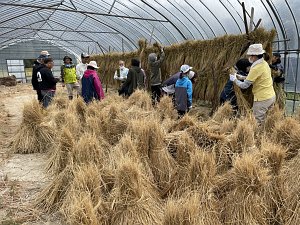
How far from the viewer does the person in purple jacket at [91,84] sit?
4.76m

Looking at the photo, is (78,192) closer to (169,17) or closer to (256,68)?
(256,68)

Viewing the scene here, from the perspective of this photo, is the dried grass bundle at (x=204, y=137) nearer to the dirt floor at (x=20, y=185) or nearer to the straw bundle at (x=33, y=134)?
the dirt floor at (x=20, y=185)

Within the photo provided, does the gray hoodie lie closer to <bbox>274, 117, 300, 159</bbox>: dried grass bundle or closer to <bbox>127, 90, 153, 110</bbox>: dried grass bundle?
<bbox>127, 90, 153, 110</bbox>: dried grass bundle

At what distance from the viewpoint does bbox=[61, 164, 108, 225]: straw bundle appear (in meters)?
1.79

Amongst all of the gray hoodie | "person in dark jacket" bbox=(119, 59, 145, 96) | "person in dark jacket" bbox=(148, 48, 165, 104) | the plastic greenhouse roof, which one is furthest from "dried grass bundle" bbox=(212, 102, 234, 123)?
the plastic greenhouse roof

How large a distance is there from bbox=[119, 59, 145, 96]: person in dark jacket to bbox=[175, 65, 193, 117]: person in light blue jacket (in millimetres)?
1366

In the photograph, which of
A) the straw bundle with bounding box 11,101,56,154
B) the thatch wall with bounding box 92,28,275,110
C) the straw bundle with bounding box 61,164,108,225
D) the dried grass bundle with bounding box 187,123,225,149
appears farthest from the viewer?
the thatch wall with bounding box 92,28,275,110

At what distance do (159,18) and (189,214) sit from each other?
32.3 feet

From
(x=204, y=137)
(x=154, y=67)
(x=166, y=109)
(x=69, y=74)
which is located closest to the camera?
(x=204, y=137)

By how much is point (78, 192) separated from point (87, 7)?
11.6 metres

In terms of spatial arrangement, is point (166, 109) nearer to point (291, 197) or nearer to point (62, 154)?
point (62, 154)

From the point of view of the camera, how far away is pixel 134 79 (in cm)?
582

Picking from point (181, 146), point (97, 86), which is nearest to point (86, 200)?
point (181, 146)

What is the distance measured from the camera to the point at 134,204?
76.0 inches
